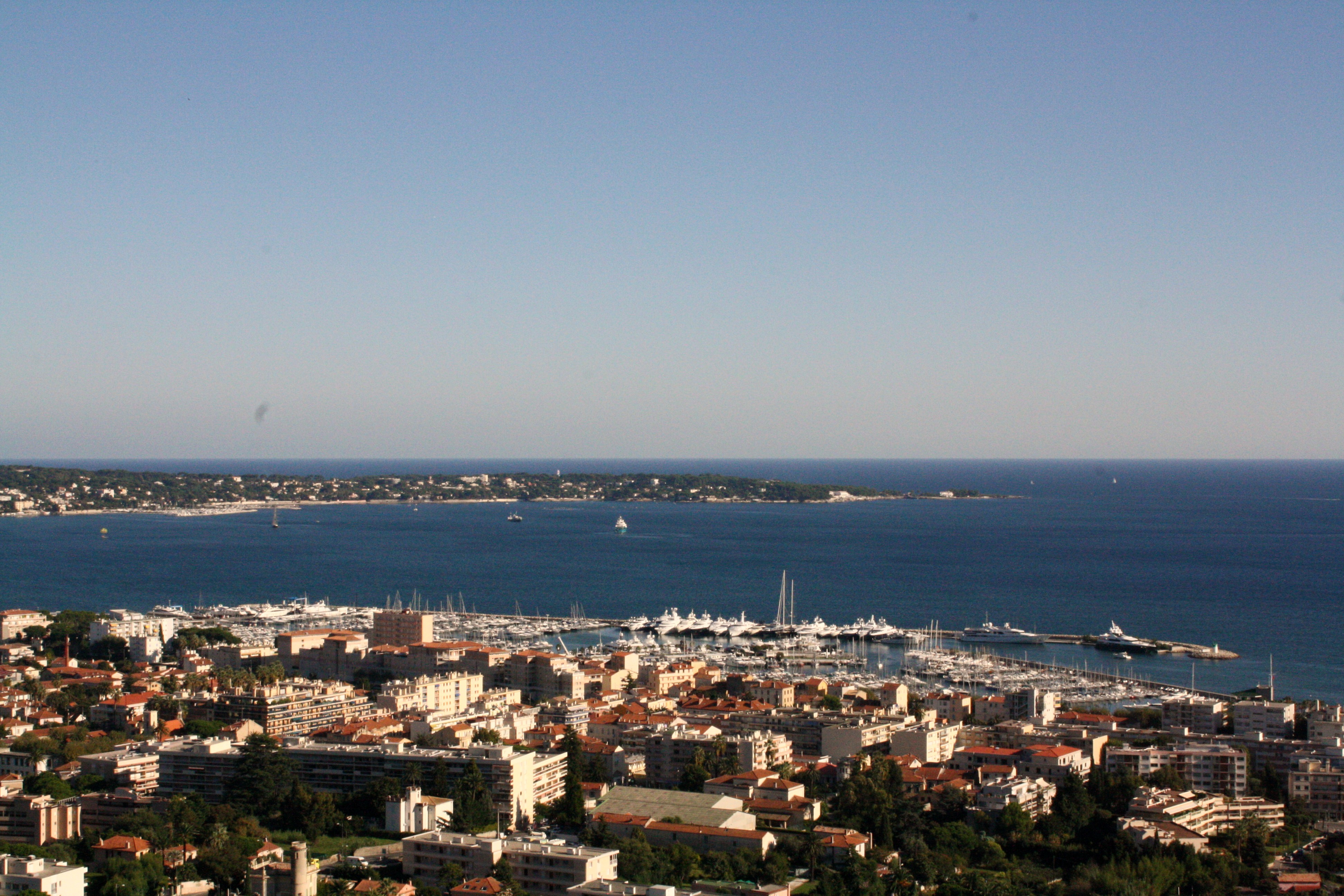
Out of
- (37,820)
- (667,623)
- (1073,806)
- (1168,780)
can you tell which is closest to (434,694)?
(37,820)

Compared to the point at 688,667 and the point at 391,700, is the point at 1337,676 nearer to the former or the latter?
the point at 688,667

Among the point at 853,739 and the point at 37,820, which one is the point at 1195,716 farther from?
A: the point at 37,820

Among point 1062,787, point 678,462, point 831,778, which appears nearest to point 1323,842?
point 1062,787

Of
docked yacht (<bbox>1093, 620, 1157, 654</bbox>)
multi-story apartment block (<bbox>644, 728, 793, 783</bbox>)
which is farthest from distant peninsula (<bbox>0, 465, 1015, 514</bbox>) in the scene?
multi-story apartment block (<bbox>644, 728, 793, 783</bbox>)

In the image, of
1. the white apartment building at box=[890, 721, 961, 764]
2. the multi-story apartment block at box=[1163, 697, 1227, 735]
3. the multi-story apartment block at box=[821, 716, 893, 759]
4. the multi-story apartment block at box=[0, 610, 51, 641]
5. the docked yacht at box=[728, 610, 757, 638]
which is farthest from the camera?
the docked yacht at box=[728, 610, 757, 638]

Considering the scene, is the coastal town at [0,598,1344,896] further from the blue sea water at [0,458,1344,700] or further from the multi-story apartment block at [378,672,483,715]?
the blue sea water at [0,458,1344,700]

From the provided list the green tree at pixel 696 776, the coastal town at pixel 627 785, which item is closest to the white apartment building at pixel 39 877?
the coastal town at pixel 627 785
